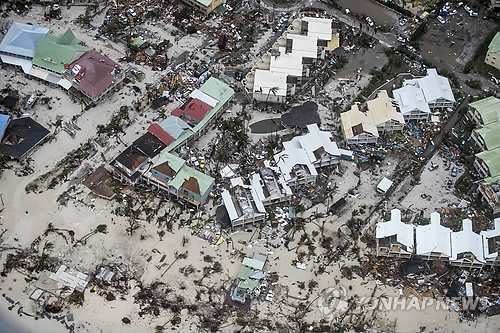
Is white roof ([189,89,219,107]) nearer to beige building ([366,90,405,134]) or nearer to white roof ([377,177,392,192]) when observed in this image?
beige building ([366,90,405,134])

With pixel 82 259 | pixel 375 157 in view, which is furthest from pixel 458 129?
pixel 82 259

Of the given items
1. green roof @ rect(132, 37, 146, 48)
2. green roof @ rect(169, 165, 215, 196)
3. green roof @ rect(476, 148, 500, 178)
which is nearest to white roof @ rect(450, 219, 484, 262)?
green roof @ rect(476, 148, 500, 178)

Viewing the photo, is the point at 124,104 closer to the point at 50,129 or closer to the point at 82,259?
the point at 50,129

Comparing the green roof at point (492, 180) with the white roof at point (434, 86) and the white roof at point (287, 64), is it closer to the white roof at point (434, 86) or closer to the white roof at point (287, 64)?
the white roof at point (434, 86)

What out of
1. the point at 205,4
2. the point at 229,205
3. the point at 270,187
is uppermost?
the point at 205,4

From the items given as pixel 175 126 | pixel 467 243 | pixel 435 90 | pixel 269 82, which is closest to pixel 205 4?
pixel 269 82

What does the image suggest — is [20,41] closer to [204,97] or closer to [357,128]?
[204,97]

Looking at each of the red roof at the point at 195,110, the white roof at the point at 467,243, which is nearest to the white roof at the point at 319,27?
the red roof at the point at 195,110
